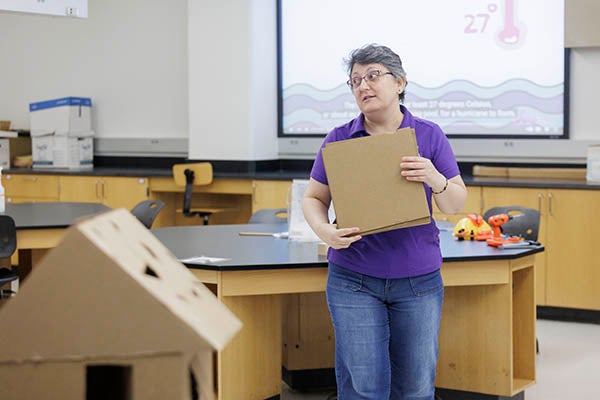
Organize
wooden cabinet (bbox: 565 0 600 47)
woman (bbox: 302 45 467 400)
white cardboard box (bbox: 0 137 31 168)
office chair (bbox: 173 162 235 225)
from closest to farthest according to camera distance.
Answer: woman (bbox: 302 45 467 400)
wooden cabinet (bbox: 565 0 600 47)
office chair (bbox: 173 162 235 225)
white cardboard box (bbox: 0 137 31 168)

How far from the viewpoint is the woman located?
2469 millimetres

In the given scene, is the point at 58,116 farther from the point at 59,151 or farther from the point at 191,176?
the point at 191,176

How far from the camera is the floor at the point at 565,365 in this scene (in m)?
4.03

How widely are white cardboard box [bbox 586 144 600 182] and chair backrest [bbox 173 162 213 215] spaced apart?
8.95ft

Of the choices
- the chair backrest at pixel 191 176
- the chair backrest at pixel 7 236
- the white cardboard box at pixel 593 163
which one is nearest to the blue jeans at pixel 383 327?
the chair backrest at pixel 7 236

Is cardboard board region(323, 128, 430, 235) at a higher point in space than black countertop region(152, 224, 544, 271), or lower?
higher

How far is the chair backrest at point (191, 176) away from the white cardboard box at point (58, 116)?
1.49 meters

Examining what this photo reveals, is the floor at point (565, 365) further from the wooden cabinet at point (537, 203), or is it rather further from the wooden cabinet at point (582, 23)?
the wooden cabinet at point (582, 23)

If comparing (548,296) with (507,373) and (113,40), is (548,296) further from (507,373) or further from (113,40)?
(113,40)

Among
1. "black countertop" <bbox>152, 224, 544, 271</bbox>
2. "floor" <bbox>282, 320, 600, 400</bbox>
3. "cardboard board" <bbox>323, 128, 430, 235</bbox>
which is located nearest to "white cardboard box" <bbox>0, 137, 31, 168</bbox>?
"black countertop" <bbox>152, 224, 544, 271</bbox>

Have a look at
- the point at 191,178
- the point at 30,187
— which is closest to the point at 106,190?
the point at 30,187

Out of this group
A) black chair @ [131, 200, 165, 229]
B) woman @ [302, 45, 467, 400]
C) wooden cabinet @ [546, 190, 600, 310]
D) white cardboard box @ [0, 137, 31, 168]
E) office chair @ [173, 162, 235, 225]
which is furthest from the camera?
white cardboard box @ [0, 137, 31, 168]

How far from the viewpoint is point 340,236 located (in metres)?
2.43

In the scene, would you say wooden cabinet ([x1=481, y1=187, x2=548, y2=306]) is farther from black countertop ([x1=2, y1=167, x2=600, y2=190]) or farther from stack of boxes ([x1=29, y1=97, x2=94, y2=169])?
stack of boxes ([x1=29, y1=97, x2=94, y2=169])
